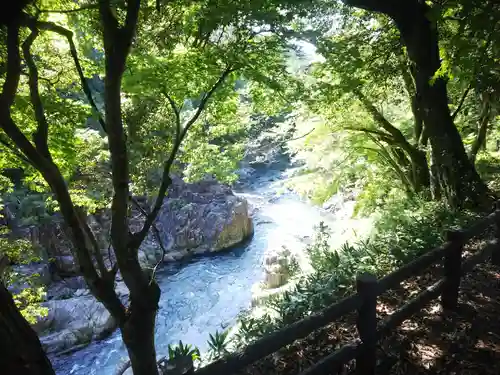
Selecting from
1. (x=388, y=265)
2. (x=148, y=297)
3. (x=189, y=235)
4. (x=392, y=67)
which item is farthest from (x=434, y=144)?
(x=189, y=235)

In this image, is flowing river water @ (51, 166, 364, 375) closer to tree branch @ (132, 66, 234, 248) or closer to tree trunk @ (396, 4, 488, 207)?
tree trunk @ (396, 4, 488, 207)

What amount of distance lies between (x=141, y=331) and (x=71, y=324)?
11.5 metres

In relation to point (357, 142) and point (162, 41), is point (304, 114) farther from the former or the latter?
point (162, 41)

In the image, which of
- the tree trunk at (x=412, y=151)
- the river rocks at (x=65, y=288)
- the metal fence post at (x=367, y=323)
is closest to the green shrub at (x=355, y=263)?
the metal fence post at (x=367, y=323)

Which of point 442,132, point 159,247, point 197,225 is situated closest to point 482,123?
point 442,132

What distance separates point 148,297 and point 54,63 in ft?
12.3

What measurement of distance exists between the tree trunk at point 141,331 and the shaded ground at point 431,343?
126cm

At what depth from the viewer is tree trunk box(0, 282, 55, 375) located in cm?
214

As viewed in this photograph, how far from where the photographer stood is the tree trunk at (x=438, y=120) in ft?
Result: 21.3

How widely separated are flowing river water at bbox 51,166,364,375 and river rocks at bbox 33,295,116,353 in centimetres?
41

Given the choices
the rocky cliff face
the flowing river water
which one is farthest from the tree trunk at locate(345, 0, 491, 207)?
the rocky cliff face

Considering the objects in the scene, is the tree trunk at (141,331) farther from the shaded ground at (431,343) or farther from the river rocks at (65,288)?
the river rocks at (65,288)

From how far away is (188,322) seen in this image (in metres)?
14.0

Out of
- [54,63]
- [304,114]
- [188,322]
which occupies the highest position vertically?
[54,63]
